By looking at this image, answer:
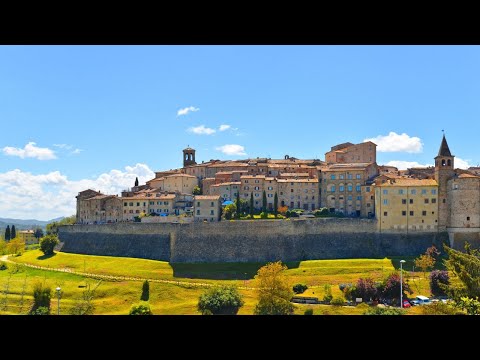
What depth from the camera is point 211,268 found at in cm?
4359

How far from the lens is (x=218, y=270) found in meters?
43.0

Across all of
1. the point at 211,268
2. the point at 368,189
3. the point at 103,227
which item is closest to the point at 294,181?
the point at 368,189

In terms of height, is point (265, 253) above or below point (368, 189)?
below

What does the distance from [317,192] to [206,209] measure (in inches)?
465

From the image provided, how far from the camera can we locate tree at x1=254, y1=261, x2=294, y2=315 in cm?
3180

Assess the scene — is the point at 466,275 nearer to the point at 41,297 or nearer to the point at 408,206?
the point at 408,206

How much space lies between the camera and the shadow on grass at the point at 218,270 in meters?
41.8

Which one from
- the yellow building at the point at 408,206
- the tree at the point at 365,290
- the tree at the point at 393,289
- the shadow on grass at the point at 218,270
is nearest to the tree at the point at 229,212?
the shadow on grass at the point at 218,270

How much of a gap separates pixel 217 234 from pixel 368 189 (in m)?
15.1

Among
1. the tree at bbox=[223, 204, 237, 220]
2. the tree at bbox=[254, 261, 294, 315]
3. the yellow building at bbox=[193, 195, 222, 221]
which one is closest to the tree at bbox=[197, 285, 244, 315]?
the tree at bbox=[254, 261, 294, 315]

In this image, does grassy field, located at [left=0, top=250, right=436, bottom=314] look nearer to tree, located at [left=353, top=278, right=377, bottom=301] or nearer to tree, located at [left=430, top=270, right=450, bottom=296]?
tree, located at [left=430, top=270, right=450, bottom=296]

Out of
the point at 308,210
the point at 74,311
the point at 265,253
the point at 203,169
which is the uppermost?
the point at 203,169

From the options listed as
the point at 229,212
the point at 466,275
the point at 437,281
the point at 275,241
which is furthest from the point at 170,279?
the point at 466,275
